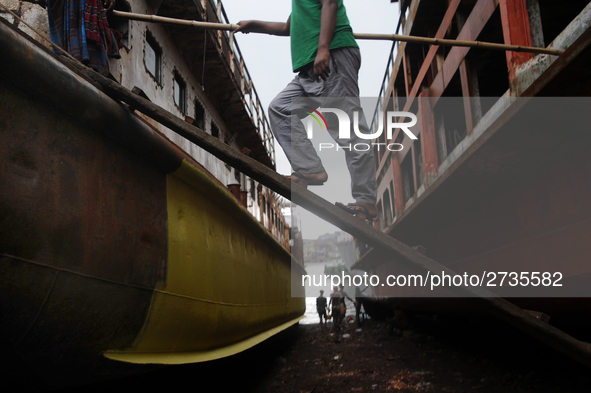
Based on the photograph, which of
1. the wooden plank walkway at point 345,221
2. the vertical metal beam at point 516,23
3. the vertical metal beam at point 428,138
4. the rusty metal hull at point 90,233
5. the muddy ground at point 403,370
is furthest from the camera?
the vertical metal beam at point 428,138

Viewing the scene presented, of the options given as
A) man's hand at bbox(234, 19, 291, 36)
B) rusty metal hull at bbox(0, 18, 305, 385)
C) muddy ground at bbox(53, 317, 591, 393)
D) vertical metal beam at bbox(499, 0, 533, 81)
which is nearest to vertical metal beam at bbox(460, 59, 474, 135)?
vertical metal beam at bbox(499, 0, 533, 81)

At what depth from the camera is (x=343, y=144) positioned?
290 centimetres

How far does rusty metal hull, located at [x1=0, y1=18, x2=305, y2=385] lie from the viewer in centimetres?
171

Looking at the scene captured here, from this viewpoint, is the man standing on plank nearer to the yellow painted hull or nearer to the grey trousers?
the grey trousers

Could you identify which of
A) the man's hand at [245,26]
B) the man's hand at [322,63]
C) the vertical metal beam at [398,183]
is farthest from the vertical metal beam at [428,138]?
the man's hand at [322,63]

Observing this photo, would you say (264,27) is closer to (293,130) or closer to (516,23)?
(293,130)

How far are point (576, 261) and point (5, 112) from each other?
4822mm

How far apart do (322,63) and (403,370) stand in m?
4.59

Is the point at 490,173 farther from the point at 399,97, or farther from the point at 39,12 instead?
the point at 399,97

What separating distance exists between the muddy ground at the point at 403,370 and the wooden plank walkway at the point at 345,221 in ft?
5.39

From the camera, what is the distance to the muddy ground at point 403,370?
384cm

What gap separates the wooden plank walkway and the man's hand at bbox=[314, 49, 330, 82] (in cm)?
91

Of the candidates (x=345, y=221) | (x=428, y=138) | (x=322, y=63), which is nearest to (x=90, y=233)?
(x=345, y=221)

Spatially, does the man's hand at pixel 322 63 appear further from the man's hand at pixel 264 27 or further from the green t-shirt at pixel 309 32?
the man's hand at pixel 264 27
